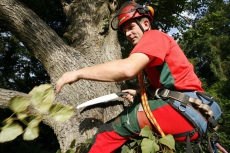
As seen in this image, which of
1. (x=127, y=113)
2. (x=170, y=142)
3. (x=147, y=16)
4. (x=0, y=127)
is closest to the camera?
(x=0, y=127)

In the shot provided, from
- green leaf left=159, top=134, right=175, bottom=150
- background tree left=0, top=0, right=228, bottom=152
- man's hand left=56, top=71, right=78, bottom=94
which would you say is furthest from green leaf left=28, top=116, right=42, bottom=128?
Result: background tree left=0, top=0, right=228, bottom=152

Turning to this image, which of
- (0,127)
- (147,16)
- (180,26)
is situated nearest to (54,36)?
(147,16)

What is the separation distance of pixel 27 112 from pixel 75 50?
8.38ft

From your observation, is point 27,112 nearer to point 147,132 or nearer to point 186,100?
point 147,132

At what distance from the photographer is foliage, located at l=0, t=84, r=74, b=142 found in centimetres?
96

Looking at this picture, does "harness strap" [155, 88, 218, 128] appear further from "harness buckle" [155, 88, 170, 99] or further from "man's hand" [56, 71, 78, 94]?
"man's hand" [56, 71, 78, 94]

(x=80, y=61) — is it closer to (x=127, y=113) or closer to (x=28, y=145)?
(x=127, y=113)

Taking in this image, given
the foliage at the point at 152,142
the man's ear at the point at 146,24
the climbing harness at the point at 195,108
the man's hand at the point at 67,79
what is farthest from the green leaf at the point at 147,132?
the man's ear at the point at 146,24

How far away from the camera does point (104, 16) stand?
4289 mm

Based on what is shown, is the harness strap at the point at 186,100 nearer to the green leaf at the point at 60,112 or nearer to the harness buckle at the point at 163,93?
the harness buckle at the point at 163,93

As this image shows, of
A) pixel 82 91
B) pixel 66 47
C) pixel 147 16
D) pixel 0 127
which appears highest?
pixel 147 16

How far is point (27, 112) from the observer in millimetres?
1018

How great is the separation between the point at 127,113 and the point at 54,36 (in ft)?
6.35

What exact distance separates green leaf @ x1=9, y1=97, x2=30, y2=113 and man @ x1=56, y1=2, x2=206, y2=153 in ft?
2.42
